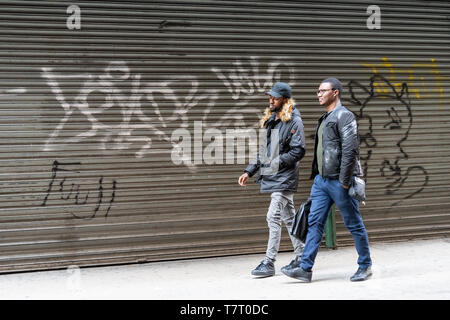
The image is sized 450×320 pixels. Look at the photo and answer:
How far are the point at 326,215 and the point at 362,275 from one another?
26.7 inches

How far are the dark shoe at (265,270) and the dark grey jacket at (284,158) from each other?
2.44 ft

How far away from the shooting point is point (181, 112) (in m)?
7.12

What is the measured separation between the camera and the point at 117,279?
247 inches

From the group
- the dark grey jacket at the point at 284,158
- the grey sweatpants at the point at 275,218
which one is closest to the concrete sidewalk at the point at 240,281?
the grey sweatpants at the point at 275,218

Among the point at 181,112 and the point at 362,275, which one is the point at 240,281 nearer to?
the point at 362,275

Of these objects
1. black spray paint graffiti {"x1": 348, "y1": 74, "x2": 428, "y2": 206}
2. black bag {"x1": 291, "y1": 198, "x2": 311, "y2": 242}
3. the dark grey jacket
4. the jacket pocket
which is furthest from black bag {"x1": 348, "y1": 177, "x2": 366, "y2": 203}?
black spray paint graffiti {"x1": 348, "y1": 74, "x2": 428, "y2": 206}

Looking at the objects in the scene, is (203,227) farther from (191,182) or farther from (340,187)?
(340,187)

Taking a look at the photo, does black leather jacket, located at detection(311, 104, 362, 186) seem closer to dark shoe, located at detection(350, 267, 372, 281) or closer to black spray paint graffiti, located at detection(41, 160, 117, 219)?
dark shoe, located at detection(350, 267, 372, 281)

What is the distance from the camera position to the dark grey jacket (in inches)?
241

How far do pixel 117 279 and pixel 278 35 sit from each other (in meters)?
3.48

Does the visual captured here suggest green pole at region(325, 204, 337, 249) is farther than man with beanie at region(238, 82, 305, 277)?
Yes

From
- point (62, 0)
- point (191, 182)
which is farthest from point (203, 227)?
point (62, 0)

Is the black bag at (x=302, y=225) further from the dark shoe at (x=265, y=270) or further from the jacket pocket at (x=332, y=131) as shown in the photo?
the jacket pocket at (x=332, y=131)

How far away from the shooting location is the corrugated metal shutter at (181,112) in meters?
6.63
